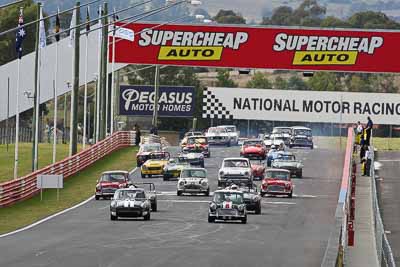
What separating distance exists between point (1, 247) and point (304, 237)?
30.4ft

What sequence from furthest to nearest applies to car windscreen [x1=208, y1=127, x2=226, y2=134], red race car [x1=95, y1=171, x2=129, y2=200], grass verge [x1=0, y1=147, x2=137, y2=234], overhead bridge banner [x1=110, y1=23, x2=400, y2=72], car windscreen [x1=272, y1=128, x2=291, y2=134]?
overhead bridge banner [x1=110, y1=23, x2=400, y2=72]
car windscreen [x1=208, y1=127, x2=226, y2=134]
car windscreen [x1=272, y1=128, x2=291, y2=134]
red race car [x1=95, y1=171, x2=129, y2=200]
grass verge [x1=0, y1=147, x2=137, y2=234]

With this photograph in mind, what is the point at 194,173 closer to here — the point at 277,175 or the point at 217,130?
the point at 277,175

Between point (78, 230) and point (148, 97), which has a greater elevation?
point (148, 97)

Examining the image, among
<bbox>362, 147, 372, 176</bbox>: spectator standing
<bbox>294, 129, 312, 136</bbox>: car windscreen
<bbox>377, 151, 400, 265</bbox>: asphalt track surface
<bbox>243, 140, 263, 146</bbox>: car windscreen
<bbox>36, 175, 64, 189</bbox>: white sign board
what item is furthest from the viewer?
<bbox>294, 129, 312, 136</bbox>: car windscreen

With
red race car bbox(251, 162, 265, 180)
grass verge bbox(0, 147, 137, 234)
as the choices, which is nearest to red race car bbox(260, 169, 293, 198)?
red race car bbox(251, 162, 265, 180)

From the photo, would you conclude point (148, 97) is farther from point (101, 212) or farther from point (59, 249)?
point (59, 249)

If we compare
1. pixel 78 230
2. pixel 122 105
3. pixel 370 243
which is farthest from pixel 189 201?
pixel 122 105

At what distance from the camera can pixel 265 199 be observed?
172ft

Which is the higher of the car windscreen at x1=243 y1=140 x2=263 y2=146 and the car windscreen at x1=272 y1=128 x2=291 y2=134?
the car windscreen at x1=272 y1=128 x2=291 y2=134

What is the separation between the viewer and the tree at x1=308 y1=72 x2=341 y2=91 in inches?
6156

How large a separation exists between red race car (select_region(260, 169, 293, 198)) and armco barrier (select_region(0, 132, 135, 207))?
9584 millimetres

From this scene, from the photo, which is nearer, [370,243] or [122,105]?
[370,243]

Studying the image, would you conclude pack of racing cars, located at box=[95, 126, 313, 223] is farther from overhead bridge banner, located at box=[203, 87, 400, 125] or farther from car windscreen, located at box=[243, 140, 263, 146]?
overhead bridge banner, located at box=[203, 87, 400, 125]

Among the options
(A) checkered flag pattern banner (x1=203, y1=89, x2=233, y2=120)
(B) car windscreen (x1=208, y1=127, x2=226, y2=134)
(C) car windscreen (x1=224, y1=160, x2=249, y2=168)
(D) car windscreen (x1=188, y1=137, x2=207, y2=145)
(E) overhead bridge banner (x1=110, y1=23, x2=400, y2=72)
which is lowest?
(C) car windscreen (x1=224, y1=160, x2=249, y2=168)
